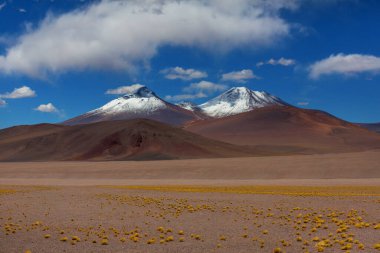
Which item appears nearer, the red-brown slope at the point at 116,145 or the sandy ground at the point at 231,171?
the sandy ground at the point at 231,171

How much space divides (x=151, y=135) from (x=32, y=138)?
41.9 metres

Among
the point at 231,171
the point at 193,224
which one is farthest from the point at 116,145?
the point at 193,224

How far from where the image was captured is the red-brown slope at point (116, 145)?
135 meters

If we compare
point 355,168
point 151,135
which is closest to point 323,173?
point 355,168

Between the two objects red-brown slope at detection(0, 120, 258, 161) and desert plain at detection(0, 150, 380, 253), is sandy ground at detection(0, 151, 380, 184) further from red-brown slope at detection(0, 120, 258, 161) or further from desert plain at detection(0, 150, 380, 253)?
red-brown slope at detection(0, 120, 258, 161)

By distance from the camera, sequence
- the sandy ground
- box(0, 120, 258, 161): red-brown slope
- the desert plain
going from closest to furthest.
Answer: the desert plain → the sandy ground → box(0, 120, 258, 161): red-brown slope

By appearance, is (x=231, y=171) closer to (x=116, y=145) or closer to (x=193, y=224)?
(x=193, y=224)

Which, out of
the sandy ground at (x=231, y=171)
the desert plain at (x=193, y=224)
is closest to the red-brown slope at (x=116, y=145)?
the sandy ground at (x=231, y=171)

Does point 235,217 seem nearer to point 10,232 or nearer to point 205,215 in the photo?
point 205,215

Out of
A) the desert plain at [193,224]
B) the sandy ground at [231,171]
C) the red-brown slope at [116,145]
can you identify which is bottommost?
the desert plain at [193,224]

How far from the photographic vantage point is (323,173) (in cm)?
6494

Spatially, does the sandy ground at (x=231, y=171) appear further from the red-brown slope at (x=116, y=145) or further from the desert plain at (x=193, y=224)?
the red-brown slope at (x=116, y=145)

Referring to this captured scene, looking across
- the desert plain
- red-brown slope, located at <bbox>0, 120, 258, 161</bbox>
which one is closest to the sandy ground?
the desert plain

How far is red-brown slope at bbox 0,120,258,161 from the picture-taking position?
442 ft
